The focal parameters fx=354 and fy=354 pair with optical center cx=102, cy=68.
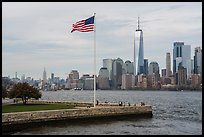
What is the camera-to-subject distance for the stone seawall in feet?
122

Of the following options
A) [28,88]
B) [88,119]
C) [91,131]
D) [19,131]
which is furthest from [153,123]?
[28,88]

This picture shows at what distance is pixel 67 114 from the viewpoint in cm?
4253

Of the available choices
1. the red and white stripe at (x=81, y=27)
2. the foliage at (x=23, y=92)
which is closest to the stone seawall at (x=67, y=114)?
the red and white stripe at (x=81, y=27)

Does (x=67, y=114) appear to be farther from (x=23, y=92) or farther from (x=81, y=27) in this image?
(x=23, y=92)

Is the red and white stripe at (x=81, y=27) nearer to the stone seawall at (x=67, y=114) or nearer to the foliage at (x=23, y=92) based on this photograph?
the stone seawall at (x=67, y=114)

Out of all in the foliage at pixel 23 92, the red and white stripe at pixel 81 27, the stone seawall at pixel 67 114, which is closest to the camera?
the stone seawall at pixel 67 114

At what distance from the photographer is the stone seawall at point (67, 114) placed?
37.1 metres

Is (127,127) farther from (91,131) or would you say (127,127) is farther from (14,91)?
(14,91)

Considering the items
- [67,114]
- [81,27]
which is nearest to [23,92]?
[67,114]

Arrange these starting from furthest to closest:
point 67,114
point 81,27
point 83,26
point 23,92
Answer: point 23,92 → point 83,26 → point 81,27 → point 67,114

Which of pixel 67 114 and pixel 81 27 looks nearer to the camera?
pixel 67 114

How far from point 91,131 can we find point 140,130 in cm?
538

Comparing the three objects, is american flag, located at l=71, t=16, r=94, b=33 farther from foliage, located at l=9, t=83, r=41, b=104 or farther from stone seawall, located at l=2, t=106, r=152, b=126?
foliage, located at l=9, t=83, r=41, b=104

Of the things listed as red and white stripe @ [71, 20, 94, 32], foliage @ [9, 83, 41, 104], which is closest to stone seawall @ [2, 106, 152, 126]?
red and white stripe @ [71, 20, 94, 32]
